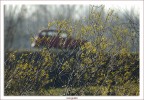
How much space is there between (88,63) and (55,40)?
817 mm

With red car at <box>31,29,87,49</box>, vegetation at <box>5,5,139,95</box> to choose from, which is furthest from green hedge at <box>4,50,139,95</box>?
red car at <box>31,29,87,49</box>

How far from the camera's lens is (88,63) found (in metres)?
5.80

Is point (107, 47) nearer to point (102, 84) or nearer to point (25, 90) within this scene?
point (102, 84)

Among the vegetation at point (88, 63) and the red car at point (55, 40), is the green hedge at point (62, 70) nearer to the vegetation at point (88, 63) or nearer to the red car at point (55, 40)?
the vegetation at point (88, 63)

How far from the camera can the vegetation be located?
5613mm

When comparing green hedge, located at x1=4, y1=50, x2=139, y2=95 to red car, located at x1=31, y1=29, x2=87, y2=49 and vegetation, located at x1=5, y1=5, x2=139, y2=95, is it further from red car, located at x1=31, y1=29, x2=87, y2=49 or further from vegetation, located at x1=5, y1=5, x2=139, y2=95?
red car, located at x1=31, y1=29, x2=87, y2=49

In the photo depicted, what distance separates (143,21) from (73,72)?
1.70 metres

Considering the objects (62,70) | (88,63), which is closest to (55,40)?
(62,70)

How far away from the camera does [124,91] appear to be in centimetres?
561

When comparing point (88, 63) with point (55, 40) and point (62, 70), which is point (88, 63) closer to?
point (62, 70)

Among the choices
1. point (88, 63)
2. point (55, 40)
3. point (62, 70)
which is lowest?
point (62, 70)

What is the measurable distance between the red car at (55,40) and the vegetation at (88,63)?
89mm

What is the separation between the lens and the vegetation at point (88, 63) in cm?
561

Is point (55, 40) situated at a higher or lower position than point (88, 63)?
higher
